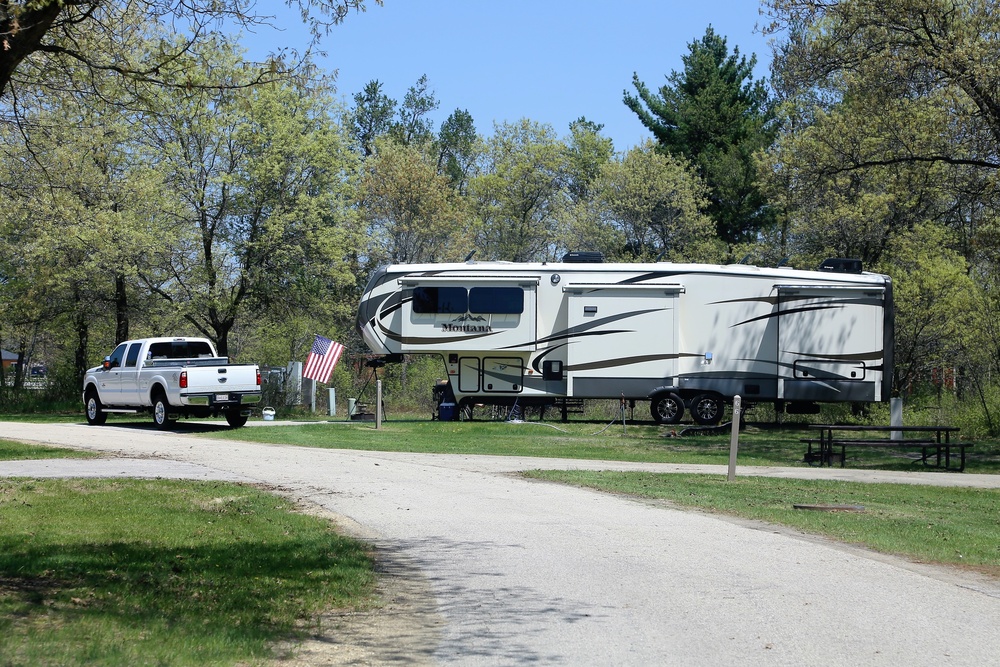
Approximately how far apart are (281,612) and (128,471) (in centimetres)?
953

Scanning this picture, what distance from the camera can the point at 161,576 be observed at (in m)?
8.18

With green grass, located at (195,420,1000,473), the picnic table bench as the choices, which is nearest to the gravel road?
green grass, located at (195,420,1000,473)

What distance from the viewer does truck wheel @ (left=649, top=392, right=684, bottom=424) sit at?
92.6 ft

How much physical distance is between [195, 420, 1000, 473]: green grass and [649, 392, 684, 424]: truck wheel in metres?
0.41

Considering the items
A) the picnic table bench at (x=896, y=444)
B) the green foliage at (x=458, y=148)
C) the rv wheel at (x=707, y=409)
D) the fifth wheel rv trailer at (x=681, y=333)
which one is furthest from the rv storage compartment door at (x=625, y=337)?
the green foliage at (x=458, y=148)

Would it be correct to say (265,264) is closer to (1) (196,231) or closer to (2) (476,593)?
(1) (196,231)

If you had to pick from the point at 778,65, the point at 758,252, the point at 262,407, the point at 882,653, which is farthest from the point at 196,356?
the point at 758,252

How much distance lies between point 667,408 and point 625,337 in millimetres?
2188

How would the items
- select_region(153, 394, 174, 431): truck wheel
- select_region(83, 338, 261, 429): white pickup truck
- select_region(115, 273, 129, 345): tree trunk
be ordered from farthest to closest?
select_region(115, 273, 129, 345): tree trunk
select_region(153, 394, 174, 431): truck wheel
select_region(83, 338, 261, 429): white pickup truck

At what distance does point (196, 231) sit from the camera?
36750 millimetres

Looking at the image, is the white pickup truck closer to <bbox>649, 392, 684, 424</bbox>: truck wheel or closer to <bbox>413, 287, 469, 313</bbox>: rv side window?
<bbox>413, 287, 469, 313</bbox>: rv side window

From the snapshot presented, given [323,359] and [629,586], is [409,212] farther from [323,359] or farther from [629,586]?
[629,586]

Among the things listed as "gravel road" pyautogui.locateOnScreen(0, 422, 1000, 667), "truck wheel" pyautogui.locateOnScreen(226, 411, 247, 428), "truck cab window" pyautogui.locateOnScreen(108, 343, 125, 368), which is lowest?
"gravel road" pyautogui.locateOnScreen(0, 422, 1000, 667)

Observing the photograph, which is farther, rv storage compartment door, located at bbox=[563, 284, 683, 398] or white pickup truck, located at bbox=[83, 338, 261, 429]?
rv storage compartment door, located at bbox=[563, 284, 683, 398]
